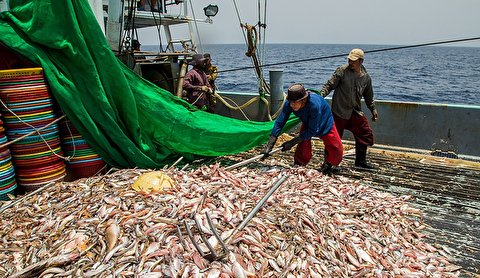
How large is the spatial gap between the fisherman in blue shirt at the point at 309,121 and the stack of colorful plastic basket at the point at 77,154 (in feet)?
8.21

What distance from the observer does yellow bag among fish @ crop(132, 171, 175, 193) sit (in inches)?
166

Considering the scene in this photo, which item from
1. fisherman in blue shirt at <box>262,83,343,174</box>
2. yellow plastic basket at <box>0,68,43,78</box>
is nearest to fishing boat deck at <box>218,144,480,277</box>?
fisherman in blue shirt at <box>262,83,343,174</box>

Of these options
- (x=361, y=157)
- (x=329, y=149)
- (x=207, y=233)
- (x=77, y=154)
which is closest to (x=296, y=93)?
(x=329, y=149)

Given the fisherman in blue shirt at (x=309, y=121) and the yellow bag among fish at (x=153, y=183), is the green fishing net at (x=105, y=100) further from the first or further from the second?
the yellow bag among fish at (x=153, y=183)

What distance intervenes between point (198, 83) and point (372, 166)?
3792 millimetres

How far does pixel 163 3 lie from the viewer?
11.2 meters

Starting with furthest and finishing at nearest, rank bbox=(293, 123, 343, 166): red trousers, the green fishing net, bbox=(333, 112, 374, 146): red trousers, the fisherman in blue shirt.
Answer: bbox=(333, 112, 374, 146): red trousers < bbox=(293, 123, 343, 166): red trousers < the fisherman in blue shirt < the green fishing net

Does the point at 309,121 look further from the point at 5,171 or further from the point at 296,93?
the point at 5,171

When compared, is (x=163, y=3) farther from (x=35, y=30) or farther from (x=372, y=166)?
(x=372, y=166)

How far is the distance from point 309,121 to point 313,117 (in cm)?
11

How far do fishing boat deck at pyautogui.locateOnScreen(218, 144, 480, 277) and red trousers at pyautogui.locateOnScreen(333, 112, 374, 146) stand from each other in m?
0.52

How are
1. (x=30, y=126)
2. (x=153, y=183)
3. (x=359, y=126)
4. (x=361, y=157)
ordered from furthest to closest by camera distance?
1. (x=361, y=157)
2. (x=359, y=126)
3. (x=30, y=126)
4. (x=153, y=183)

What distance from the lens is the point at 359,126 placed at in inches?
247

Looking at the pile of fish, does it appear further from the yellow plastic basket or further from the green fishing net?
the yellow plastic basket
